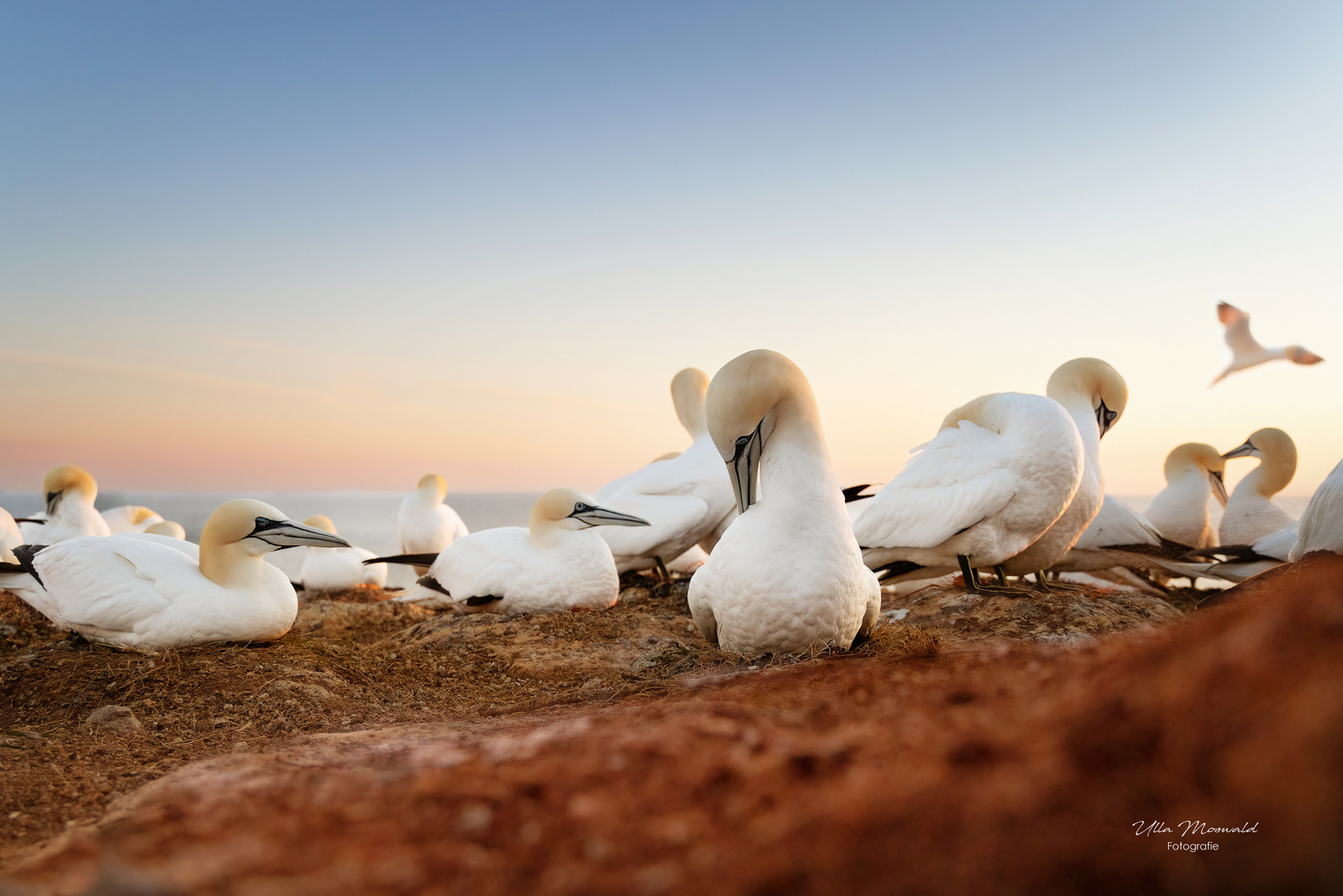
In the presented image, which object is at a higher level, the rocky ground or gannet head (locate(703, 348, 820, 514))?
gannet head (locate(703, 348, 820, 514))

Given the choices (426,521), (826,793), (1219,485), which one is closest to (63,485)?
(426,521)

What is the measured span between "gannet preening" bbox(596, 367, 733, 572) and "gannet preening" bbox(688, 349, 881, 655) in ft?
11.8

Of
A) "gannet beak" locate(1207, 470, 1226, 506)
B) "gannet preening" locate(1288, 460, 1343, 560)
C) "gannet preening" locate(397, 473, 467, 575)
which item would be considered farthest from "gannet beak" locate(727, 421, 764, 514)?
"gannet beak" locate(1207, 470, 1226, 506)

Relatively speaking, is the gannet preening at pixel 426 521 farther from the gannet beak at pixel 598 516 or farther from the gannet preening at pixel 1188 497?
the gannet preening at pixel 1188 497

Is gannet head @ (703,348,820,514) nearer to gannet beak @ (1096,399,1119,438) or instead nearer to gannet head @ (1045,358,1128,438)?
gannet head @ (1045,358,1128,438)

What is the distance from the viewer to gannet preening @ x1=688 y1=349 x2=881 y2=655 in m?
3.82

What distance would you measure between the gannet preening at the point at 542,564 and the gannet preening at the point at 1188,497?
6739 millimetres

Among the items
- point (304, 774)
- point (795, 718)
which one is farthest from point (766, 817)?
point (304, 774)

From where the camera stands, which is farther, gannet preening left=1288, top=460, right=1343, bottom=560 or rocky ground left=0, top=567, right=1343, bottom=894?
gannet preening left=1288, top=460, right=1343, bottom=560

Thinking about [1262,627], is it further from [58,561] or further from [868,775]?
[58,561]

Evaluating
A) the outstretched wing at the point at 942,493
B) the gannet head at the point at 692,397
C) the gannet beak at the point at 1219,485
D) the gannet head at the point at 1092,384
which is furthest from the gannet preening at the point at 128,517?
the gannet beak at the point at 1219,485

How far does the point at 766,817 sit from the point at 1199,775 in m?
0.70

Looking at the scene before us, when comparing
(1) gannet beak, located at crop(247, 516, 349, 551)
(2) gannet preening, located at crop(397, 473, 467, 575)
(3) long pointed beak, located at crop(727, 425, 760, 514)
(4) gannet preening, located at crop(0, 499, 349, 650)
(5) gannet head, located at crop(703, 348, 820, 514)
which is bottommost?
(2) gannet preening, located at crop(397, 473, 467, 575)

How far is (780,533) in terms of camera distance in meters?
3.90
